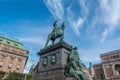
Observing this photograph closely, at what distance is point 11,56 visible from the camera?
41.2 m

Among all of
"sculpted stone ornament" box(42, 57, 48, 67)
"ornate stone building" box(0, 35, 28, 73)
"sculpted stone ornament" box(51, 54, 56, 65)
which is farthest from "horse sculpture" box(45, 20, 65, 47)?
"ornate stone building" box(0, 35, 28, 73)

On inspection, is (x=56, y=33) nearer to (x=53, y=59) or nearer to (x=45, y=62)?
(x=53, y=59)

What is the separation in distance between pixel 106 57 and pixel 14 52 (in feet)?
120

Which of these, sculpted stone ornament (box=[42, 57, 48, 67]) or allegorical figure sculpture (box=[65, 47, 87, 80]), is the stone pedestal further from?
allegorical figure sculpture (box=[65, 47, 87, 80])

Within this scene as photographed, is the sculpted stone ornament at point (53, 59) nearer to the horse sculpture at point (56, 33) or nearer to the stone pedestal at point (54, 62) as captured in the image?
the stone pedestal at point (54, 62)

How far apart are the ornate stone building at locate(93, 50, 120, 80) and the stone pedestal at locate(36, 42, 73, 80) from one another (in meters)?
38.5

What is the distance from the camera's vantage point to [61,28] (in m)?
12.0

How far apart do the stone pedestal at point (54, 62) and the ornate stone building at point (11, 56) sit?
32.6m

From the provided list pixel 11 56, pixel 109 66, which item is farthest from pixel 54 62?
pixel 109 66

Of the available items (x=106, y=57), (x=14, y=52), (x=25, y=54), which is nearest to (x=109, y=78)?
(x=106, y=57)

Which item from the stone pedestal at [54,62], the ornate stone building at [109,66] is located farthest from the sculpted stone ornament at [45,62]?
the ornate stone building at [109,66]

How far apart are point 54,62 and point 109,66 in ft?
135

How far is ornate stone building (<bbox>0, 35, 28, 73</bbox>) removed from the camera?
3892 cm

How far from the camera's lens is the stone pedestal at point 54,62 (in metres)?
9.13
